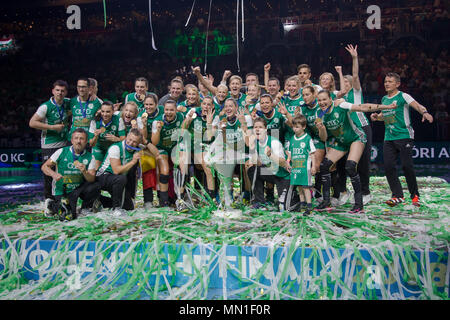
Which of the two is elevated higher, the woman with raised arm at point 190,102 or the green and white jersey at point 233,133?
the woman with raised arm at point 190,102

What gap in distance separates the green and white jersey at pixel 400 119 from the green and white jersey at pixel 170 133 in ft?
8.13

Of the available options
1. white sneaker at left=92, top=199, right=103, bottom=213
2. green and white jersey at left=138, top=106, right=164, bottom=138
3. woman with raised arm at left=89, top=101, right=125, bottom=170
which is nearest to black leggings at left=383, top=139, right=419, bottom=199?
green and white jersey at left=138, top=106, right=164, bottom=138

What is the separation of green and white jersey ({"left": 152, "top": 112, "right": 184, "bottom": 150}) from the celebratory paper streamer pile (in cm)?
135

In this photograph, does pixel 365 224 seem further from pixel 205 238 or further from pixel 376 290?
pixel 205 238

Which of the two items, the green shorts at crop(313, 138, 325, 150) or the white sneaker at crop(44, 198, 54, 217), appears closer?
the white sneaker at crop(44, 198, 54, 217)

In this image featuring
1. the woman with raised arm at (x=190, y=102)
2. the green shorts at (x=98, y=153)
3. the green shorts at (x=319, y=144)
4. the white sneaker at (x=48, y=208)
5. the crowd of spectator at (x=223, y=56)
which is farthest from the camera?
the crowd of spectator at (x=223, y=56)

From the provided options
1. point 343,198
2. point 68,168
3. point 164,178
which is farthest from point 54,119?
point 343,198

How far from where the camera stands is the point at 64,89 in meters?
4.67

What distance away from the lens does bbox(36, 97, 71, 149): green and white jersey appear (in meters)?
4.64

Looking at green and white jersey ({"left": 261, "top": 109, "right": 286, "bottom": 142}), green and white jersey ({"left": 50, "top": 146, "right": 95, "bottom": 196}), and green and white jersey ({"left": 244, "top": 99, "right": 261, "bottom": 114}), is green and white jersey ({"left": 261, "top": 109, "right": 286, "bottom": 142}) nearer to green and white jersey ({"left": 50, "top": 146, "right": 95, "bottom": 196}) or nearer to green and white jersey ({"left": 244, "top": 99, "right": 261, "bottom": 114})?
green and white jersey ({"left": 244, "top": 99, "right": 261, "bottom": 114})

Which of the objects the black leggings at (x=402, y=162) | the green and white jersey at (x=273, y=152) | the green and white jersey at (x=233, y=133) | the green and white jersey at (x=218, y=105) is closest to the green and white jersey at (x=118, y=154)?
the green and white jersey at (x=233, y=133)

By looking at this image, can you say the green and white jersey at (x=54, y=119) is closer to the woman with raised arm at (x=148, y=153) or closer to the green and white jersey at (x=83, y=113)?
the green and white jersey at (x=83, y=113)

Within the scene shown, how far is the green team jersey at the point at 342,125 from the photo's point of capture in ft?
13.8

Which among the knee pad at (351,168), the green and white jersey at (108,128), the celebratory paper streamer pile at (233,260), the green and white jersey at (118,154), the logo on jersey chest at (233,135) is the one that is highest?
the green and white jersey at (108,128)
